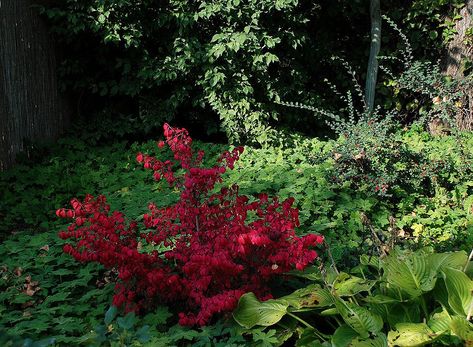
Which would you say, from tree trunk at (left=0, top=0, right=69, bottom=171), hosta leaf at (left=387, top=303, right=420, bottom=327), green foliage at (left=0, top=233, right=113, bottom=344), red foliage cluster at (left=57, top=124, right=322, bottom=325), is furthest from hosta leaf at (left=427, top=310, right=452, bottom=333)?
tree trunk at (left=0, top=0, right=69, bottom=171)

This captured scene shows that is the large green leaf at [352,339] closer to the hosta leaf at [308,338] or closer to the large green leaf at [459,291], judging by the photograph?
the hosta leaf at [308,338]

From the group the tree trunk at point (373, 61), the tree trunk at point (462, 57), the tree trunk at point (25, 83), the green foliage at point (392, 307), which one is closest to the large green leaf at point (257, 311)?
the green foliage at point (392, 307)

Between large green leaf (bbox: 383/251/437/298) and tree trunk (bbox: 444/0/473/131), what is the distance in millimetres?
6109

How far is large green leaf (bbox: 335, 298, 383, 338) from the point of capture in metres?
2.73

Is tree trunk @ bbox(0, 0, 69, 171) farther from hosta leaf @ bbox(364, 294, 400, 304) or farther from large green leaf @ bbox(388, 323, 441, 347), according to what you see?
large green leaf @ bbox(388, 323, 441, 347)

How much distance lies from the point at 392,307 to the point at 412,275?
0.23 metres

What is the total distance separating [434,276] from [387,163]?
3015 millimetres

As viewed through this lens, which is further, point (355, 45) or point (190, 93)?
point (355, 45)

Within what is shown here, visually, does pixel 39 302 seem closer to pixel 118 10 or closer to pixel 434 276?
pixel 434 276

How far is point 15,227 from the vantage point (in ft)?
17.1

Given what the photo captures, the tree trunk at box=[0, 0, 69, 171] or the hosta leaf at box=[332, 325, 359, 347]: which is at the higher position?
the tree trunk at box=[0, 0, 69, 171]

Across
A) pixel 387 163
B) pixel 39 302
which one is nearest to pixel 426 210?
pixel 387 163

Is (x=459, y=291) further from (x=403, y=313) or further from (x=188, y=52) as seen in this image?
(x=188, y=52)

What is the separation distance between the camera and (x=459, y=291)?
2748 mm
